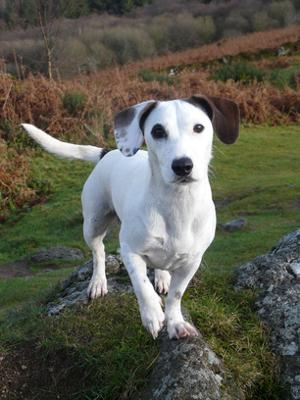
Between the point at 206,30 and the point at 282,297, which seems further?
the point at 206,30

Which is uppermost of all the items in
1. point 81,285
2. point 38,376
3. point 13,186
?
point 38,376

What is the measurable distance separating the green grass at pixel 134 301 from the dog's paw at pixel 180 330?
19 centimetres

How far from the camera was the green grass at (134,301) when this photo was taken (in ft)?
14.9

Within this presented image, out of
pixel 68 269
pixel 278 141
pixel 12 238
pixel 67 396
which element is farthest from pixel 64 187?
pixel 67 396

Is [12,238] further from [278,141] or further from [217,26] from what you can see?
[217,26]

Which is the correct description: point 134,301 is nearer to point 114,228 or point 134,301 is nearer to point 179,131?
point 179,131

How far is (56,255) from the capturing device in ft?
31.1

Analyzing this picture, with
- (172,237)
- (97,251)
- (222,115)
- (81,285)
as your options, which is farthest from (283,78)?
(172,237)

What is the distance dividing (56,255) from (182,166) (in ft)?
19.6

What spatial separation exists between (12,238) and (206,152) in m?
7.31

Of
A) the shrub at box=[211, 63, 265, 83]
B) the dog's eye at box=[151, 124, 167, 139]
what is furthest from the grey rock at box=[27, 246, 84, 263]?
the shrub at box=[211, 63, 265, 83]

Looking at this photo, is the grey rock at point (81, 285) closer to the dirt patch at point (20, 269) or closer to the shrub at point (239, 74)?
the dirt patch at point (20, 269)

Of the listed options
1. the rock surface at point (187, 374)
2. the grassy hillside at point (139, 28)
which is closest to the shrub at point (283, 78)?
the grassy hillside at point (139, 28)

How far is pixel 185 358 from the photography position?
4.26 metres
